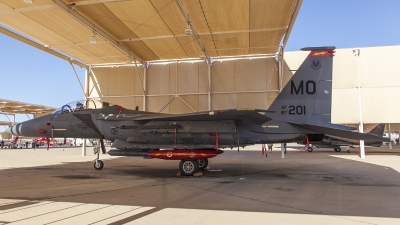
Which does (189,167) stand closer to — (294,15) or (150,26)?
(150,26)

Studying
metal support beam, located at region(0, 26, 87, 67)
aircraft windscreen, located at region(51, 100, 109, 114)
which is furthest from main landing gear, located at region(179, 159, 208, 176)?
metal support beam, located at region(0, 26, 87, 67)

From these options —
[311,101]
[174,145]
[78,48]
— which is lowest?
[174,145]

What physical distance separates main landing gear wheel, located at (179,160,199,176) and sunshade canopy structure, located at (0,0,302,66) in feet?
21.5

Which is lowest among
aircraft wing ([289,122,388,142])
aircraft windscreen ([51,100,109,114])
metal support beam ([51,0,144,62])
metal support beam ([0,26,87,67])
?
aircraft wing ([289,122,388,142])

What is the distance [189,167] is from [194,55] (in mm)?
11698

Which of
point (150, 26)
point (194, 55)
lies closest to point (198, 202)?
point (150, 26)

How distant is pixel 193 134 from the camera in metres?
9.08

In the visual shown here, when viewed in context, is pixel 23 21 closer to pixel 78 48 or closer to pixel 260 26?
pixel 78 48

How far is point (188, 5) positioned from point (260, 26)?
4.51 meters

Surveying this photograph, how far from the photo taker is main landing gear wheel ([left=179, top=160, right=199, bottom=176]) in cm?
885

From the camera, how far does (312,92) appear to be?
929 cm

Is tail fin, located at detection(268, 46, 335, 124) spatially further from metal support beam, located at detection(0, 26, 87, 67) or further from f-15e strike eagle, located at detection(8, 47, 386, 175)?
metal support beam, located at detection(0, 26, 87, 67)

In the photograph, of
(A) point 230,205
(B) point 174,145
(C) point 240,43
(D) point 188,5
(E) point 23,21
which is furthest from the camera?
(C) point 240,43

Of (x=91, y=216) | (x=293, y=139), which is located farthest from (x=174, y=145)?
(x=91, y=216)
